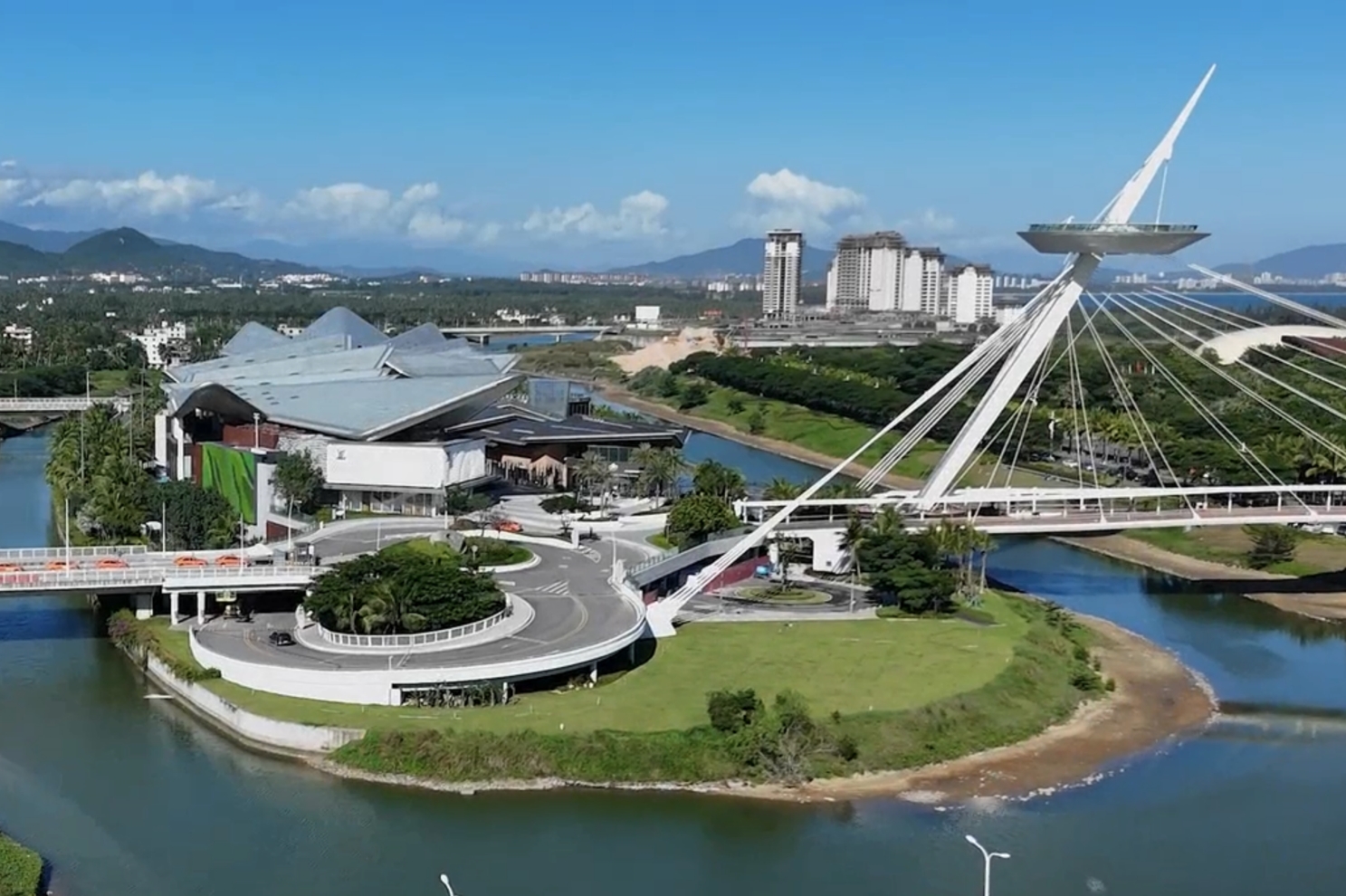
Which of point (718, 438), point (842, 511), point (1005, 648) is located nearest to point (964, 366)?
point (842, 511)

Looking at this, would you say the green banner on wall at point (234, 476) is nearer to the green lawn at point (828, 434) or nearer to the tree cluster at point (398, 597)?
the tree cluster at point (398, 597)

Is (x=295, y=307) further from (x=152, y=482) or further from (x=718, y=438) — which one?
(x=152, y=482)

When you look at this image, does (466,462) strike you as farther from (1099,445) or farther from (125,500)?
(1099,445)

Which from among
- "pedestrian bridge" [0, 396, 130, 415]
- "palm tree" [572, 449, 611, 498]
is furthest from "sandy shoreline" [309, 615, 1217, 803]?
"pedestrian bridge" [0, 396, 130, 415]

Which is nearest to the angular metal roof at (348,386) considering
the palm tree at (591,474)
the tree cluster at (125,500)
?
the tree cluster at (125,500)

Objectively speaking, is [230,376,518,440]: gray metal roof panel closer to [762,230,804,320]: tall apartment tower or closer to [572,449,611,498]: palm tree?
[572,449,611,498]: palm tree
